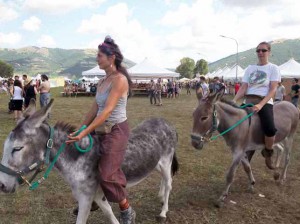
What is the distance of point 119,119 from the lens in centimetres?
357

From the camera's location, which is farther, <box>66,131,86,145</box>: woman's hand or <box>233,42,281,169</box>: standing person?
<box>233,42,281,169</box>: standing person

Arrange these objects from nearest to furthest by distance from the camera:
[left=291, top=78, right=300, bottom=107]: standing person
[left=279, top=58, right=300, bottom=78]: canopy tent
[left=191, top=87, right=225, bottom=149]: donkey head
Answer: [left=191, top=87, right=225, bottom=149]: donkey head
[left=291, top=78, right=300, bottom=107]: standing person
[left=279, top=58, right=300, bottom=78]: canopy tent

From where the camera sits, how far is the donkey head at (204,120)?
5.04 meters

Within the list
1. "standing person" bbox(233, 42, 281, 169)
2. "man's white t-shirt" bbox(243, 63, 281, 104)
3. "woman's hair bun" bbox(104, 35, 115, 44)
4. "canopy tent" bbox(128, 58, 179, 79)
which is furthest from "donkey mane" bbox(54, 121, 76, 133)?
"canopy tent" bbox(128, 58, 179, 79)

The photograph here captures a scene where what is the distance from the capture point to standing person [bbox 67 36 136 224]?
11.0ft

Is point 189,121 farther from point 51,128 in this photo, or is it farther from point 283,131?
point 51,128

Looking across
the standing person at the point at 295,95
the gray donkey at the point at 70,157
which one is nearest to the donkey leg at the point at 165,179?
Answer: the gray donkey at the point at 70,157

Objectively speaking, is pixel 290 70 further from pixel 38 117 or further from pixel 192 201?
pixel 38 117

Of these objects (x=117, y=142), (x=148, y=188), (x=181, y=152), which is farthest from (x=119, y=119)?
(x=181, y=152)

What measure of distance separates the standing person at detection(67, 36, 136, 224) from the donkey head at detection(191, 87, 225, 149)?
1.76 meters

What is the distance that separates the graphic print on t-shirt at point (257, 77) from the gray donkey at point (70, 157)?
2.45 metres

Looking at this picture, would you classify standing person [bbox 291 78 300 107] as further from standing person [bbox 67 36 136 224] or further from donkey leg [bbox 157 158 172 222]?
standing person [bbox 67 36 136 224]

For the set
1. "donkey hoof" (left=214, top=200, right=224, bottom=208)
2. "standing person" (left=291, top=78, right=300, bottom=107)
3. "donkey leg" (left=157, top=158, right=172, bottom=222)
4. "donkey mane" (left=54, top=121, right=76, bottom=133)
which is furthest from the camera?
"standing person" (left=291, top=78, right=300, bottom=107)

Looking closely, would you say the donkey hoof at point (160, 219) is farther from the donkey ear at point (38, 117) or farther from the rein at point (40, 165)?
the donkey ear at point (38, 117)
